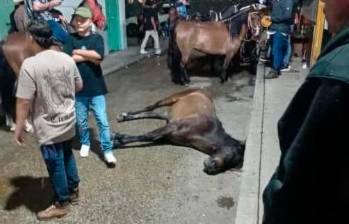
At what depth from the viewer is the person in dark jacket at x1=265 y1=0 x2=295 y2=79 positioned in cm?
841

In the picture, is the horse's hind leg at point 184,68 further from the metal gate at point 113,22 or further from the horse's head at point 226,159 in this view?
the horse's head at point 226,159

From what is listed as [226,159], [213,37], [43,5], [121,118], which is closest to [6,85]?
[43,5]

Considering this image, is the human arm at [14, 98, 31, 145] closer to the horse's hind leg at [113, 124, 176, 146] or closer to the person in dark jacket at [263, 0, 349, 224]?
the horse's hind leg at [113, 124, 176, 146]

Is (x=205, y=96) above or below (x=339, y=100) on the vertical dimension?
below

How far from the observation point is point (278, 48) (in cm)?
872

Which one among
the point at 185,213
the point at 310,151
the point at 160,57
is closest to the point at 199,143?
the point at 185,213

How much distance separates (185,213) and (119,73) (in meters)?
6.58

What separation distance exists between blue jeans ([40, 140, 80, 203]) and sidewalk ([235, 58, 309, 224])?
150cm

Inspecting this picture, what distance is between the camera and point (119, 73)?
10102 mm

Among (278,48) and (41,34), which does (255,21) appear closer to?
(278,48)

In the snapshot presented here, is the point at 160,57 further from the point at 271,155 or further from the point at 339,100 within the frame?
the point at 339,100

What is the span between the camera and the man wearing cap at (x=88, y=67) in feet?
14.2

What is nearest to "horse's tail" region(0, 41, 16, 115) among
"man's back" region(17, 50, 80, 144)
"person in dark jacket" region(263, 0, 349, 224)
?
"man's back" region(17, 50, 80, 144)

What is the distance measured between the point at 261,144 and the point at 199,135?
0.78 m
